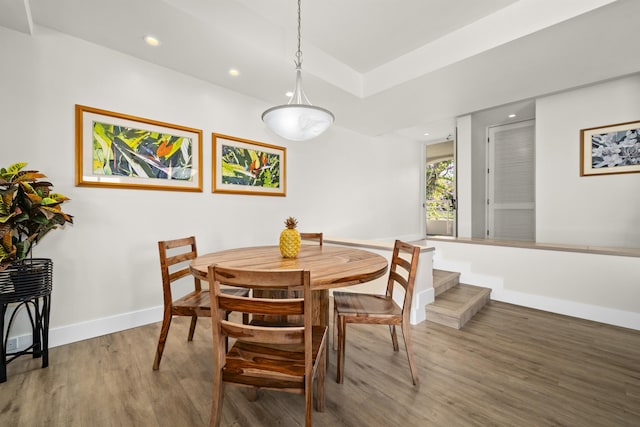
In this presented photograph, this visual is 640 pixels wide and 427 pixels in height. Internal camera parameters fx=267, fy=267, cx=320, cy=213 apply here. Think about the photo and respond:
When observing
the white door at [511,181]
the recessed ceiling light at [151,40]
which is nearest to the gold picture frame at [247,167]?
the recessed ceiling light at [151,40]

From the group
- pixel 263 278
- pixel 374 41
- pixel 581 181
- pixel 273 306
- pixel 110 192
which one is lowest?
pixel 273 306

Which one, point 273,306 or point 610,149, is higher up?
point 610,149

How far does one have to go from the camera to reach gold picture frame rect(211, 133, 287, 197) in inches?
120

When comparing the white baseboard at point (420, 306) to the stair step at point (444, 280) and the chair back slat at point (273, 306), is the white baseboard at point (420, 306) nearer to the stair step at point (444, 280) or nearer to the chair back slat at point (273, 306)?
the stair step at point (444, 280)

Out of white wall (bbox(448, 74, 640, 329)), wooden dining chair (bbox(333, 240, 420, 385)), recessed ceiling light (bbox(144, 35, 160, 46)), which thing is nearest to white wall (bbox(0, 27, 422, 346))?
recessed ceiling light (bbox(144, 35, 160, 46))

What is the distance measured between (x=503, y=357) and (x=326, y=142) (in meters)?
3.42

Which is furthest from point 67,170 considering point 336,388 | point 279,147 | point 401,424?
point 401,424

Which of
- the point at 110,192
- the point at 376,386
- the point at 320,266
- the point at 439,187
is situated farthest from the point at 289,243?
the point at 439,187

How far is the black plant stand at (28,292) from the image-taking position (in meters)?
1.68

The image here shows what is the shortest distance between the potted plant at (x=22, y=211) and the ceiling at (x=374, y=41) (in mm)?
1163

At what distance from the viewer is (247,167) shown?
3275 millimetres

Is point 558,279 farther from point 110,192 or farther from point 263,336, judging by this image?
point 110,192

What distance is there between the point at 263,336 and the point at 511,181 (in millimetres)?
4911

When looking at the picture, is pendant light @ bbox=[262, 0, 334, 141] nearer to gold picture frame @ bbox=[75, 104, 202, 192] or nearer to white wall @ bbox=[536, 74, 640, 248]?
gold picture frame @ bbox=[75, 104, 202, 192]
